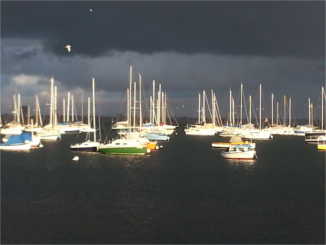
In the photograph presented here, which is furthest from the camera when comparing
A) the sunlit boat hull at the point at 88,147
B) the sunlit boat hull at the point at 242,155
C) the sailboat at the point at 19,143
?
the sailboat at the point at 19,143

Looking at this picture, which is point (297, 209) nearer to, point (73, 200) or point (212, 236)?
point (212, 236)

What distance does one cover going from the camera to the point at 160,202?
147 feet

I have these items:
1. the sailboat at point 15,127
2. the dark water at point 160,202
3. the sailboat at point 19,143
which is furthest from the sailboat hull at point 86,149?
the sailboat at point 15,127

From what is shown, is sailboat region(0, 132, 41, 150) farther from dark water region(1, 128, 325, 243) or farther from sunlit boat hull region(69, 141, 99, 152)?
dark water region(1, 128, 325, 243)

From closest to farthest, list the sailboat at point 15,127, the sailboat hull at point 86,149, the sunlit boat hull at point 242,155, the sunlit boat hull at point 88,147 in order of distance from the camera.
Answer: the sunlit boat hull at point 242,155 → the sunlit boat hull at point 88,147 → the sailboat hull at point 86,149 → the sailboat at point 15,127

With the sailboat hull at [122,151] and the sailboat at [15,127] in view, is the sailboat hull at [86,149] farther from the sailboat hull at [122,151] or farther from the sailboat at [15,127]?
the sailboat at [15,127]

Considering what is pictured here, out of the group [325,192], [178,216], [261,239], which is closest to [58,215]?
[178,216]

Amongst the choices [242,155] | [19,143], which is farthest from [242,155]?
[19,143]

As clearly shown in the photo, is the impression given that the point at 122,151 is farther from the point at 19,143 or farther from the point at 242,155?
the point at 19,143

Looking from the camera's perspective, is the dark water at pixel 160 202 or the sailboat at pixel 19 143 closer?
the dark water at pixel 160 202

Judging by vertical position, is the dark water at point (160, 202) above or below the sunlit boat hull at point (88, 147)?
below

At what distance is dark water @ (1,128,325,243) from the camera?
3469 centimetres

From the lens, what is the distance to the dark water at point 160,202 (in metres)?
34.7

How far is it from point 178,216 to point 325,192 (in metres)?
19.2
